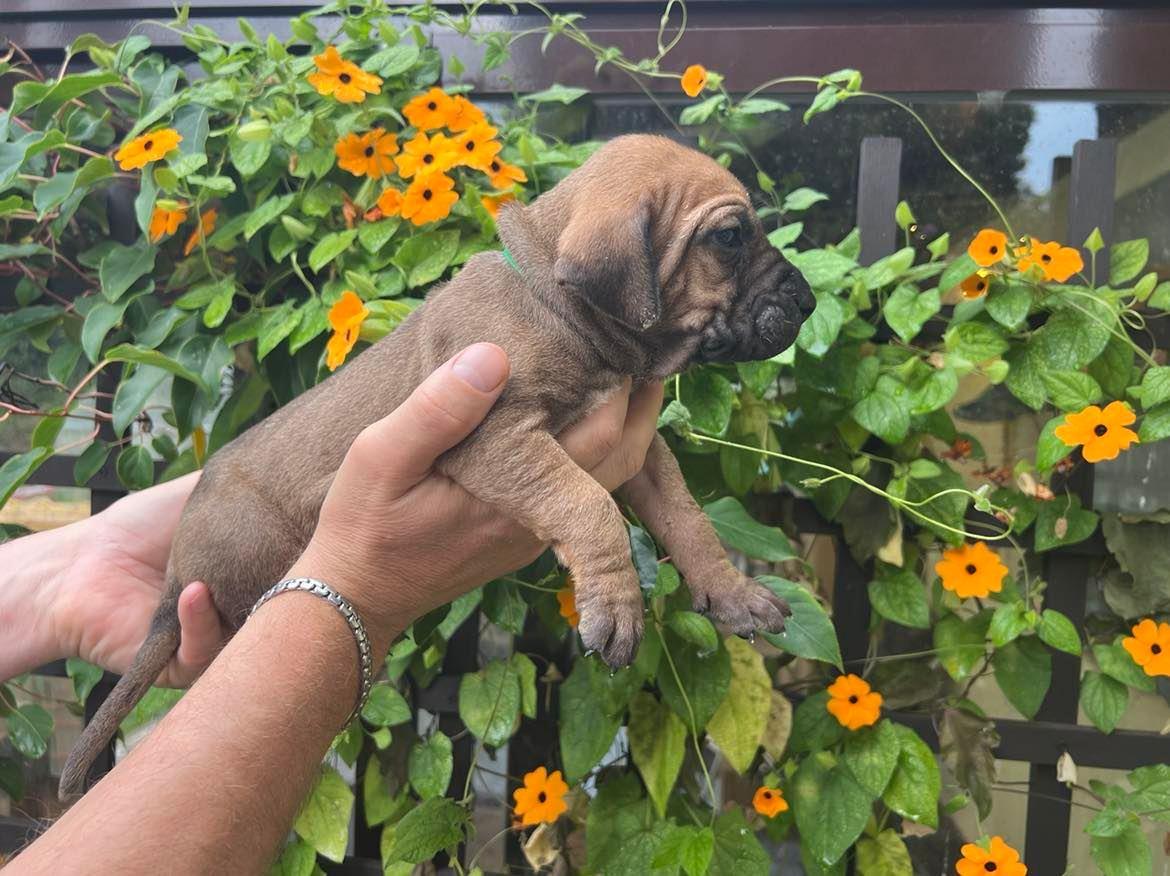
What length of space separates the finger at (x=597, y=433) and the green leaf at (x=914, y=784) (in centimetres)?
120

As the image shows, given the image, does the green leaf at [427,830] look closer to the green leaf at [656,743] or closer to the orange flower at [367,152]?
the green leaf at [656,743]

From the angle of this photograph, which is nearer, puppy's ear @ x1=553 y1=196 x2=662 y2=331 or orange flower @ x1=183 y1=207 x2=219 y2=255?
Answer: puppy's ear @ x1=553 y1=196 x2=662 y2=331

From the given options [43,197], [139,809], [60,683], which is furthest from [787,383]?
[60,683]

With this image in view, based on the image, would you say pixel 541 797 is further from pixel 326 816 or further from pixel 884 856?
pixel 884 856

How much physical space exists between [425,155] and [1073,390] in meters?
1.85

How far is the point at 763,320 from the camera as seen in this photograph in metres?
2.04

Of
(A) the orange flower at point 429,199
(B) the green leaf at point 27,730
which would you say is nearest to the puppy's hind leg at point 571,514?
(A) the orange flower at point 429,199

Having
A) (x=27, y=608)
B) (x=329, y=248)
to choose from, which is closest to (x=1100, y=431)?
(x=329, y=248)

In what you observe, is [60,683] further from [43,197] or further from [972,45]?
[972,45]

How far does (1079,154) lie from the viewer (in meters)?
2.81

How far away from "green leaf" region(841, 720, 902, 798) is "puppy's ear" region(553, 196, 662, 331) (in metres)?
1.37

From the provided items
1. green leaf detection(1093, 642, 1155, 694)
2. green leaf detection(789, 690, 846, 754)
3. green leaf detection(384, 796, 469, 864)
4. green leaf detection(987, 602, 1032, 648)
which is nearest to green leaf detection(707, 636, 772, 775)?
green leaf detection(789, 690, 846, 754)

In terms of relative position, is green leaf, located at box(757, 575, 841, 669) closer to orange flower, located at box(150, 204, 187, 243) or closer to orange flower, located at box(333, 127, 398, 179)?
orange flower, located at box(333, 127, 398, 179)

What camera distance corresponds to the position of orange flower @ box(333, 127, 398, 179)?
284 centimetres
